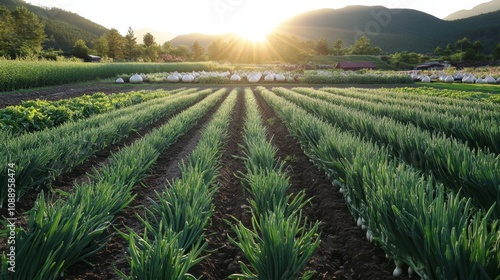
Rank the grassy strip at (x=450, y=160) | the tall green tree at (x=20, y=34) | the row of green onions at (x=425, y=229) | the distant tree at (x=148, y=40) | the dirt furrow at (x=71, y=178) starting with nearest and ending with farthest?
the row of green onions at (x=425, y=229) → the grassy strip at (x=450, y=160) → the dirt furrow at (x=71, y=178) → the tall green tree at (x=20, y=34) → the distant tree at (x=148, y=40)

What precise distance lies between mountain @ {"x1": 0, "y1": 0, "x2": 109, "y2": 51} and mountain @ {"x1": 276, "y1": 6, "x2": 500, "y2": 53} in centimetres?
9435

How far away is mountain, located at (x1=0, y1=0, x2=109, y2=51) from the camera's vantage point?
100062mm

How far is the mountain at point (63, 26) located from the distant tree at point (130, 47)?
25.5m

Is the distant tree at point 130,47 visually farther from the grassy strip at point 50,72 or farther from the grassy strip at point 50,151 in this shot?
the grassy strip at point 50,151

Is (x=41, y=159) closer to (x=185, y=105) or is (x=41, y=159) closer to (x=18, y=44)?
(x=185, y=105)

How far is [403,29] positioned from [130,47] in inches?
5688

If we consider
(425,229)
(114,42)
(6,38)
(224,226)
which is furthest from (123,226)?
(114,42)

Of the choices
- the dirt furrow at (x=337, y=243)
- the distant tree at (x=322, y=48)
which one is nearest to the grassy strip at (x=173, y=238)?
the dirt furrow at (x=337, y=243)

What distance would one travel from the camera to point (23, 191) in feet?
13.4

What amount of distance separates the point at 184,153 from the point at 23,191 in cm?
320

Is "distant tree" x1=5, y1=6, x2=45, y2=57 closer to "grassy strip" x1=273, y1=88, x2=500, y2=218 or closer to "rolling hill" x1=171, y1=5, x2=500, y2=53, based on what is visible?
"grassy strip" x1=273, y1=88, x2=500, y2=218

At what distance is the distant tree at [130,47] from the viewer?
222ft

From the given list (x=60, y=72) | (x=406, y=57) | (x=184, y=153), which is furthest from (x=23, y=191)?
(x=406, y=57)

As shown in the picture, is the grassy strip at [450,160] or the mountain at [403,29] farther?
the mountain at [403,29]
